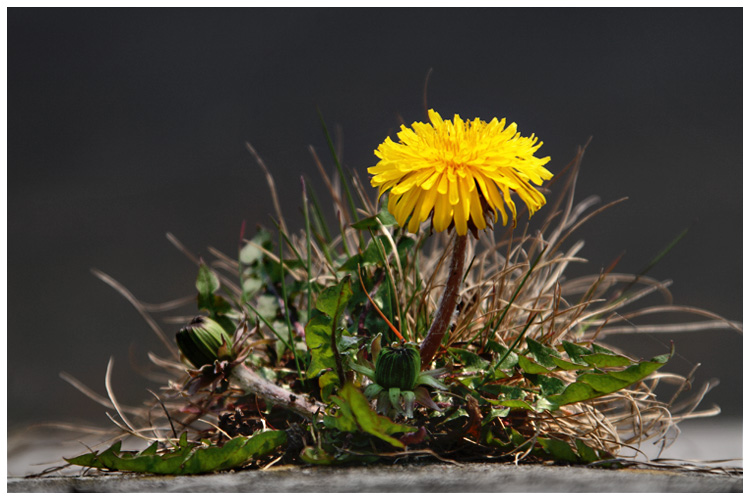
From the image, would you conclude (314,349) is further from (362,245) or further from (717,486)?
(717,486)

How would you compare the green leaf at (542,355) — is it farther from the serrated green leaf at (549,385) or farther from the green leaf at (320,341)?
the green leaf at (320,341)

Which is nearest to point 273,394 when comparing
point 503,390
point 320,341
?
point 320,341

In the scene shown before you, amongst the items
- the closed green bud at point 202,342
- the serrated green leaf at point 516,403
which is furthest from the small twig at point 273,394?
the serrated green leaf at point 516,403

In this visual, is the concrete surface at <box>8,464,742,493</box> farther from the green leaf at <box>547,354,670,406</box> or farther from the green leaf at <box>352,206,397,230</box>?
the green leaf at <box>352,206,397,230</box>

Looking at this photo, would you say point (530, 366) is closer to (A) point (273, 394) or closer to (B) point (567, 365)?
(B) point (567, 365)

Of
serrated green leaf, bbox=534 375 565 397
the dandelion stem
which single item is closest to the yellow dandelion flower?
the dandelion stem

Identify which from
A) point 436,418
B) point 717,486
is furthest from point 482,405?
point 717,486

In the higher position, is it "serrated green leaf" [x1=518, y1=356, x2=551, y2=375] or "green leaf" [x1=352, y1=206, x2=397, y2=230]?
"green leaf" [x1=352, y1=206, x2=397, y2=230]
